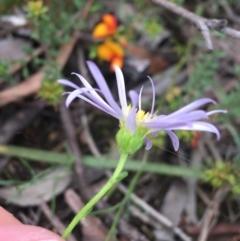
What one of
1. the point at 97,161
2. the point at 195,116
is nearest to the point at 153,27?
the point at 97,161

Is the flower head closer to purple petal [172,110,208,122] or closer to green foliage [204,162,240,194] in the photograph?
purple petal [172,110,208,122]

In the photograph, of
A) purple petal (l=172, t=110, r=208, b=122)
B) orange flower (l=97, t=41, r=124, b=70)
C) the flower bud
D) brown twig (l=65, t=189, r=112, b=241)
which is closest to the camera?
purple petal (l=172, t=110, r=208, b=122)

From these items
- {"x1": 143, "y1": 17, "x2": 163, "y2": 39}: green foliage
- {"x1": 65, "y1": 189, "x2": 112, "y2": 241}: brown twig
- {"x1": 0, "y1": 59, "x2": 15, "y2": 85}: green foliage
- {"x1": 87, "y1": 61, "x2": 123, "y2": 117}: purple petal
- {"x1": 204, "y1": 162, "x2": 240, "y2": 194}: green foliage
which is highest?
{"x1": 87, "y1": 61, "x2": 123, "y2": 117}: purple petal

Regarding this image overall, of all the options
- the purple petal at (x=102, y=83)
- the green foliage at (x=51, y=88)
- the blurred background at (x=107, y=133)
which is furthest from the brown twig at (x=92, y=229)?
the purple petal at (x=102, y=83)

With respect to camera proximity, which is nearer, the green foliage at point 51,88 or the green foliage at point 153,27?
the green foliage at point 51,88

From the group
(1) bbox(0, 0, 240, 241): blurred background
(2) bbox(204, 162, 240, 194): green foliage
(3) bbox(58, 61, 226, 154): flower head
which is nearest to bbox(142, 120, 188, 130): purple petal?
(3) bbox(58, 61, 226, 154): flower head

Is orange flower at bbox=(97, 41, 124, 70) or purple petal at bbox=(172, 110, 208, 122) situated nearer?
purple petal at bbox=(172, 110, 208, 122)

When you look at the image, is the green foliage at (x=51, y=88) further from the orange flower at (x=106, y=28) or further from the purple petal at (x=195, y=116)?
the purple petal at (x=195, y=116)

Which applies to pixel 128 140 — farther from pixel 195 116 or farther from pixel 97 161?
pixel 97 161

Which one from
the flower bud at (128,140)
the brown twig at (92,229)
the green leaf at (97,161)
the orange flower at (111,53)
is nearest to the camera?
the flower bud at (128,140)

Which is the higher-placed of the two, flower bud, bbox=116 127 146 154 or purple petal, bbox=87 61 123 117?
purple petal, bbox=87 61 123 117

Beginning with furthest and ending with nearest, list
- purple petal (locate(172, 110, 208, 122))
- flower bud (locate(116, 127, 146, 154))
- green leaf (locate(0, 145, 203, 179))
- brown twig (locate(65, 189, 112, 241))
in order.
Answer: green leaf (locate(0, 145, 203, 179))
brown twig (locate(65, 189, 112, 241))
flower bud (locate(116, 127, 146, 154))
purple petal (locate(172, 110, 208, 122))

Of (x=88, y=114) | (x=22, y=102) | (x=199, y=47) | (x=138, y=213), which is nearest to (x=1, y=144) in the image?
(x=22, y=102)
